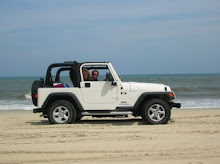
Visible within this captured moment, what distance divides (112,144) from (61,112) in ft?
9.74

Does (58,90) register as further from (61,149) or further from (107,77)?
(61,149)

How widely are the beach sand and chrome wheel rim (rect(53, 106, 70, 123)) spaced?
0.45 meters

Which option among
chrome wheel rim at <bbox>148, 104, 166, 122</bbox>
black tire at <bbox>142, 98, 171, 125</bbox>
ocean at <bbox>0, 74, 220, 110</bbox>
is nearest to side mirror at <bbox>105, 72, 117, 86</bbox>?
black tire at <bbox>142, 98, 171, 125</bbox>

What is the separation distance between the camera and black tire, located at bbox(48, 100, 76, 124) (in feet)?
29.3

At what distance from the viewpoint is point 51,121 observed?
9023 millimetres

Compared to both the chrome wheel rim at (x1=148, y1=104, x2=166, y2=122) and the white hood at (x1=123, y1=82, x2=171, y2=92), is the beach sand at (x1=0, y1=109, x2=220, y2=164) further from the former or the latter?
the white hood at (x1=123, y1=82, x2=171, y2=92)

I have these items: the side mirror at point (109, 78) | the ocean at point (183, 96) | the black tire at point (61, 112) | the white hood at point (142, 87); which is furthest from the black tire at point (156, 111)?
the ocean at point (183, 96)

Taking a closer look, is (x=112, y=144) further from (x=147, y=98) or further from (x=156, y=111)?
(x=147, y=98)

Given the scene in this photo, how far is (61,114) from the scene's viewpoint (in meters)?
9.02

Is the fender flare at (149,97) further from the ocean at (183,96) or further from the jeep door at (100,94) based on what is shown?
the ocean at (183,96)

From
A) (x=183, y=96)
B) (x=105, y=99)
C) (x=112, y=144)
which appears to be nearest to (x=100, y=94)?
(x=105, y=99)

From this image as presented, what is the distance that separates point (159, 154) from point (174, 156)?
26 centimetres

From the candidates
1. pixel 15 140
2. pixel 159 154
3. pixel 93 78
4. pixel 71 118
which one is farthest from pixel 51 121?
pixel 159 154

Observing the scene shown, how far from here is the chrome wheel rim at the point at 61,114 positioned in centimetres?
898
